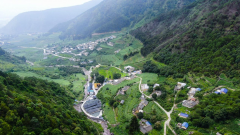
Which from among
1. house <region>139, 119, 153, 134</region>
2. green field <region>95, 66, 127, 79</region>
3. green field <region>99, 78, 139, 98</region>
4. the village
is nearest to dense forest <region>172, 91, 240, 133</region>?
the village

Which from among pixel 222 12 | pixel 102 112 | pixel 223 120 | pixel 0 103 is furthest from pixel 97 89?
pixel 222 12

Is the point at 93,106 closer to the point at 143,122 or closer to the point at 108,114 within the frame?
the point at 108,114

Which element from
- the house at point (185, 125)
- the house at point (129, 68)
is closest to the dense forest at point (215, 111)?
the house at point (185, 125)

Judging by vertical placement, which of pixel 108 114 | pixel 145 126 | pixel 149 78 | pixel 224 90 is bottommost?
pixel 108 114

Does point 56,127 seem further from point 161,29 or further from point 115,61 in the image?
point 161,29

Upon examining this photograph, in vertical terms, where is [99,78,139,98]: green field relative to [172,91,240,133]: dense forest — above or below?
below

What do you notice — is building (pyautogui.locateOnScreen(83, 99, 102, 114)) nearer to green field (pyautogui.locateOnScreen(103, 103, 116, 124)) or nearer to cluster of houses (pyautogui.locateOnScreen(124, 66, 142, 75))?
green field (pyautogui.locateOnScreen(103, 103, 116, 124))

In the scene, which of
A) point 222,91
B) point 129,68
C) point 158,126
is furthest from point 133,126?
point 129,68

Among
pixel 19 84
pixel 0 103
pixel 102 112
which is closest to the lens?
pixel 0 103
